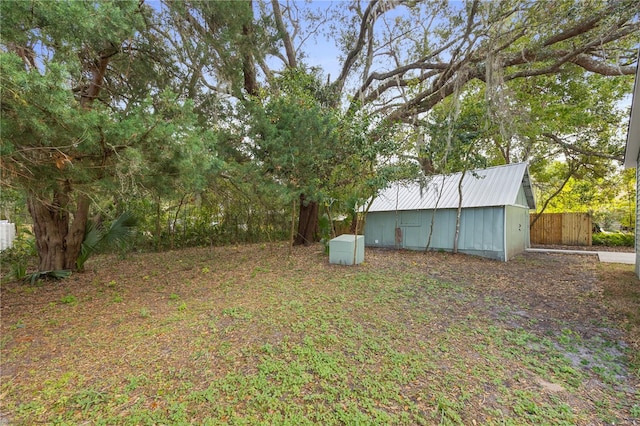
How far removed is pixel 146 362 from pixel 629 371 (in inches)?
175

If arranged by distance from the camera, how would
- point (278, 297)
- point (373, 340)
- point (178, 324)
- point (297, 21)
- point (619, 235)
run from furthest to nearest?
point (619, 235) < point (297, 21) < point (278, 297) < point (178, 324) < point (373, 340)

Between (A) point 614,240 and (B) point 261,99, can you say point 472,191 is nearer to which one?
(B) point 261,99

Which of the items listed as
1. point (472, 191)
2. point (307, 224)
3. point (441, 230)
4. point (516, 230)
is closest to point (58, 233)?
point (307, 224)

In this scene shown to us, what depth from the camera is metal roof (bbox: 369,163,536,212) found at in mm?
7992

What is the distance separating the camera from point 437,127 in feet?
22.1

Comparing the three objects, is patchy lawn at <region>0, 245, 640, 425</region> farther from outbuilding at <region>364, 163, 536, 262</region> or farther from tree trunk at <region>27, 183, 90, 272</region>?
outbuilding at <region>364, 163, 536, 262</region>

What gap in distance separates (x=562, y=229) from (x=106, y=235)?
54.8 feet

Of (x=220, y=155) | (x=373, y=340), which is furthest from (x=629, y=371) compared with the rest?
(x=220, y=155)

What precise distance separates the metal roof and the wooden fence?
3108 millimetres

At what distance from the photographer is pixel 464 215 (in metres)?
8.48

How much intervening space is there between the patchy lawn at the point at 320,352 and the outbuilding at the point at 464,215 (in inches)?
112

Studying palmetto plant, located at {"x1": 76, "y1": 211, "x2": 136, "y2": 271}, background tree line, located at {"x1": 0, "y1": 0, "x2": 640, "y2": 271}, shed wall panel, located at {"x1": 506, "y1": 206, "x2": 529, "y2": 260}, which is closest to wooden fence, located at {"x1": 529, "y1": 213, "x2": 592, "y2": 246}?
shed wall panel, located at {"x1": 506, "y1": 206, "x2": 529, "y2": 260}

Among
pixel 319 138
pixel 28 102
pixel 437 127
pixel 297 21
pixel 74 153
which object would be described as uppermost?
pixel 297 21

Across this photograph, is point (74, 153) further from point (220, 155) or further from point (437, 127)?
point (437, 127)
